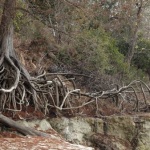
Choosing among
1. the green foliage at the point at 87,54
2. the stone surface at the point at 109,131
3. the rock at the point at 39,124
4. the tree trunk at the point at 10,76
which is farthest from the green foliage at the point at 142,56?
the rock at the point at 39,124

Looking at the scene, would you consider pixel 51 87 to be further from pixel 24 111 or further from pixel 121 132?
pixel 121 132

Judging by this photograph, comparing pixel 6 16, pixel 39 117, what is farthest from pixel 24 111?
pixel 6 16

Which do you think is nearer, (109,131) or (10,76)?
(10,76)

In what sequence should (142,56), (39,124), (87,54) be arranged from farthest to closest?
1. (142,56)
2. (87,54)
3. (39,124)

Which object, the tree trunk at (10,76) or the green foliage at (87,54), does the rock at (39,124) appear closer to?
the tree trunk at (10,76)

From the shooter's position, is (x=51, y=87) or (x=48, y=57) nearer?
(x=51, y=87)

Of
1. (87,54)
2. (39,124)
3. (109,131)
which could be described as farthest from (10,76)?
(87,54)

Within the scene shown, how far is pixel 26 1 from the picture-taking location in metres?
12.2

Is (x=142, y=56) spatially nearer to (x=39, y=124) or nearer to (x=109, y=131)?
(x=109, y=131)

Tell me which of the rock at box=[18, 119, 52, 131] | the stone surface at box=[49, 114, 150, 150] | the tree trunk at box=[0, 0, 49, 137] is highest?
the tree trunk at box=[0, 0, 49, 137]

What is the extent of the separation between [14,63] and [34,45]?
5.49m

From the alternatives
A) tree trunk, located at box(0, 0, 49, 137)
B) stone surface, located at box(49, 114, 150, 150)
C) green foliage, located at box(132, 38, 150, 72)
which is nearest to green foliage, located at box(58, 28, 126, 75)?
stone surface, located at box(49, 114, 150, 150)

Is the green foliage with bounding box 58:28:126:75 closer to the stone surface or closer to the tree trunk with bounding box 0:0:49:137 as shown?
the stone surface

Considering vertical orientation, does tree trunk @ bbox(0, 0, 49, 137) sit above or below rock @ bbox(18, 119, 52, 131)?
above
